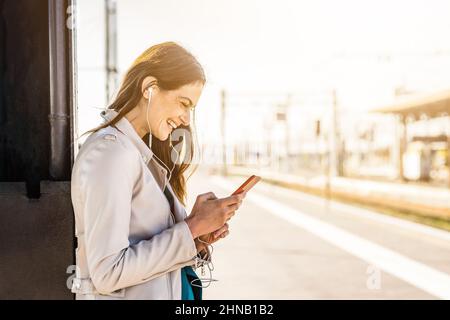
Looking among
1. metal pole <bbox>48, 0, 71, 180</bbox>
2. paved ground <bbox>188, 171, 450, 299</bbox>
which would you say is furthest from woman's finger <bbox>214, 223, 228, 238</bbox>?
paved ground <bbox>188, 171, 450, 299</bbox>

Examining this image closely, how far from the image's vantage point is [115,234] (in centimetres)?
115

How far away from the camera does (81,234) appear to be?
1.23m

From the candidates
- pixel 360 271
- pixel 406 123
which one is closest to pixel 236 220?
pixel 360 271

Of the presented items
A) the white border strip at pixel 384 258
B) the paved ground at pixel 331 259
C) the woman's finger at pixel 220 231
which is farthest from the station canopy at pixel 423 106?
the woman's finger at pixel 220 231

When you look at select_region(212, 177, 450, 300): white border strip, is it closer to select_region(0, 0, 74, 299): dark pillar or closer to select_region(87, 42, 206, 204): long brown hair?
select_region(0, 0, 74, 299): dark pillar

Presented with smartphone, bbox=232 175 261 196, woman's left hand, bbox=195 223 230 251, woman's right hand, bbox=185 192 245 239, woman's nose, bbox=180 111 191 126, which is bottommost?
woman's left hand, bbox=195 223 230 251

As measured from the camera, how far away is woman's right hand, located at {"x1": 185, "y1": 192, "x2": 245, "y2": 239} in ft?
4.07

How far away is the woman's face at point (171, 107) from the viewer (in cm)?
127

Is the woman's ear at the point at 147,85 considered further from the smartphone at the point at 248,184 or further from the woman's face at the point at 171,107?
the smartphone at the point at 248,184

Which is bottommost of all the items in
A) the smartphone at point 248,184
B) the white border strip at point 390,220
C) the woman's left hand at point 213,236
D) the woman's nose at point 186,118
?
the white border strip at point 390,220

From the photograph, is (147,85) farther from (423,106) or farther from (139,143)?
(423,106)
